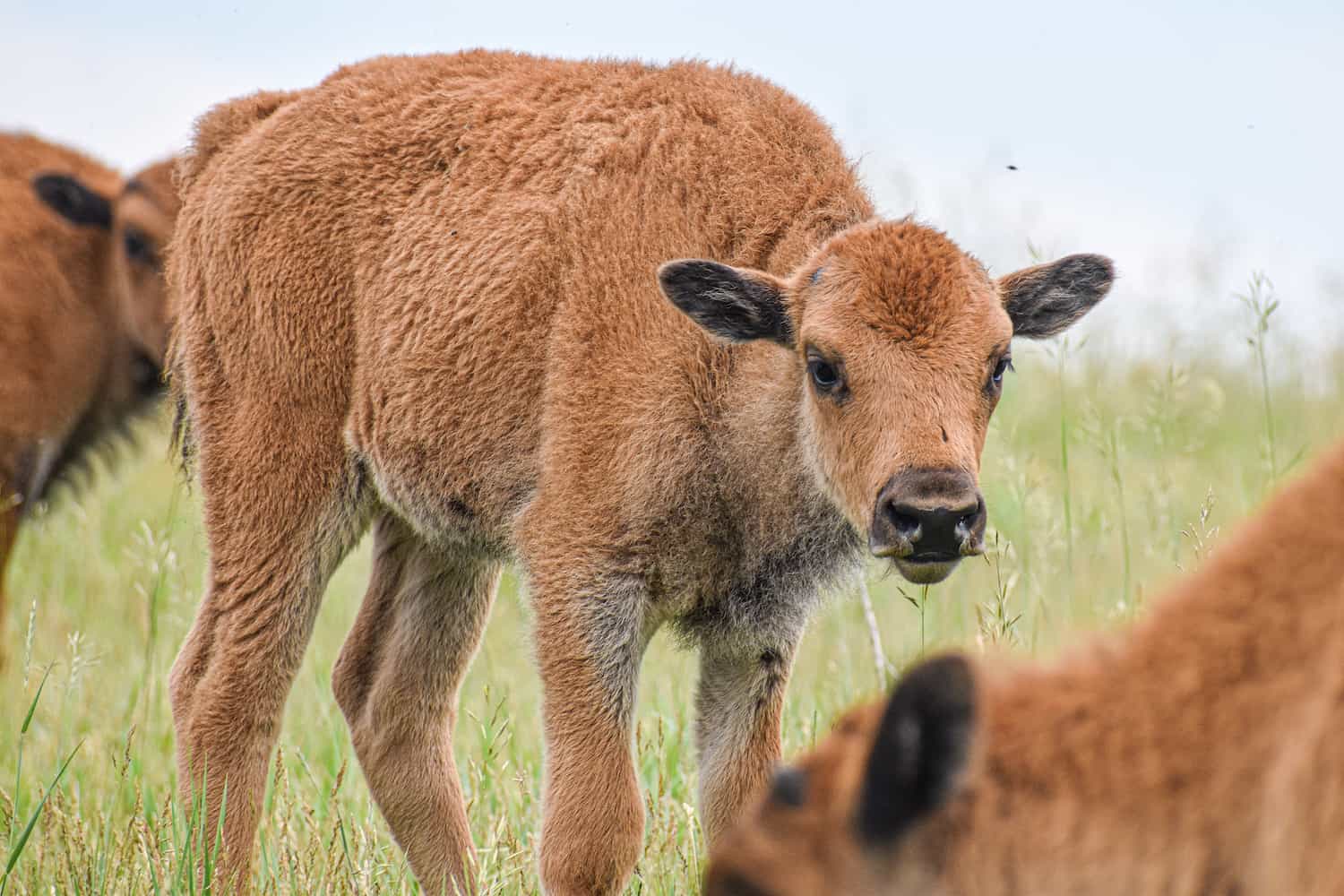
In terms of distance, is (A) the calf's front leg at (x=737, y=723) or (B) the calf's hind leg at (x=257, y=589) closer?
(A) the calf's front leg at (x=737, y=723)

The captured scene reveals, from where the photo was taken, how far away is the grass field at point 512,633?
5191 millimetres

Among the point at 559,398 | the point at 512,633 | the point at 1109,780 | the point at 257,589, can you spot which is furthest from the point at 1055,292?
the point at 512,633

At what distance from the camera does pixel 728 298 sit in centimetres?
506

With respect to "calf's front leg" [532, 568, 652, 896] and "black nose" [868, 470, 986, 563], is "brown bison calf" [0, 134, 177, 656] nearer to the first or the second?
"calf's front leg" [532, 568, 652, 896]

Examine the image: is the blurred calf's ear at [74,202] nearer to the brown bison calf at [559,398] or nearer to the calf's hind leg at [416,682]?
the brown bison calf at [559,398]

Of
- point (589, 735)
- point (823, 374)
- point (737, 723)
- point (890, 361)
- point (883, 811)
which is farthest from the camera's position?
point (737, 723)

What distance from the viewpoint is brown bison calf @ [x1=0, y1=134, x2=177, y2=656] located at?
954 centimetres

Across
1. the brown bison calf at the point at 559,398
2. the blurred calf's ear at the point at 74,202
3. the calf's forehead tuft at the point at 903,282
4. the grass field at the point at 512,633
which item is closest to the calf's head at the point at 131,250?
the blurred calf's ear at the point at 74,202

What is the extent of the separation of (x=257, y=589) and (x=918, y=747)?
4.40 metres

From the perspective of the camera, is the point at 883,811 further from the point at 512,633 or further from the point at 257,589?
the point at 512,633

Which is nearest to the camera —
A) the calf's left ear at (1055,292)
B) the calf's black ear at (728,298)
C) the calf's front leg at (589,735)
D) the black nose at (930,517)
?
the black nose at (930,517)

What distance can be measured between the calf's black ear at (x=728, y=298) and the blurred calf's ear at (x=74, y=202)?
616 centimetres

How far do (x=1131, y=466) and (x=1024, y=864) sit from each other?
993 cm

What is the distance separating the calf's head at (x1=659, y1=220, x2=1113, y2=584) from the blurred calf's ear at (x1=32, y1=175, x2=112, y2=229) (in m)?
6.22
